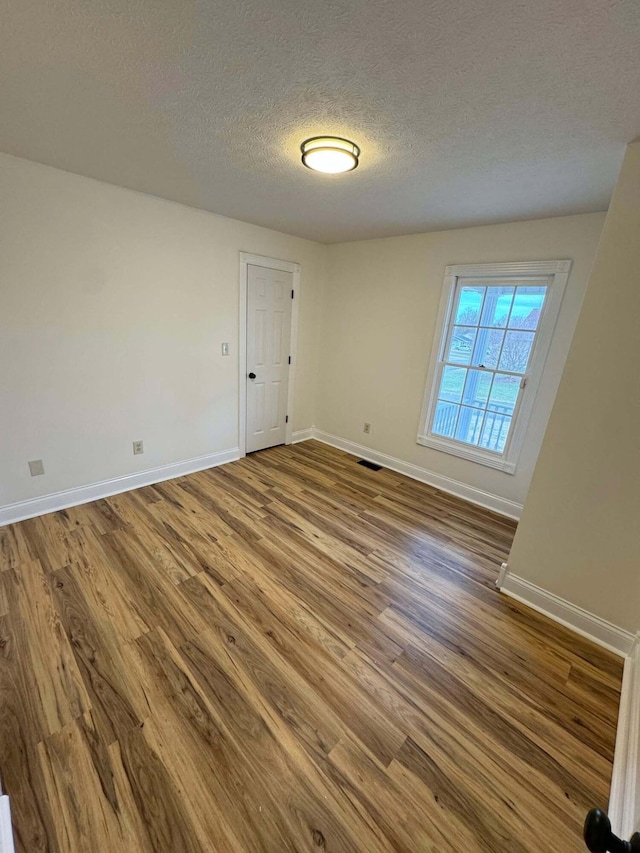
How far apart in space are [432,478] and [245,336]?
2452mm

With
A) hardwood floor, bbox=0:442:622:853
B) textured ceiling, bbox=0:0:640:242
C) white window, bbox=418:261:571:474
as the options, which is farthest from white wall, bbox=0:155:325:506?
white window, bbox=418:261:571:474

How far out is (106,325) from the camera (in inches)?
102

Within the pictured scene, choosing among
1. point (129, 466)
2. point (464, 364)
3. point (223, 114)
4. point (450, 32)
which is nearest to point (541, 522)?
point (464, 364)

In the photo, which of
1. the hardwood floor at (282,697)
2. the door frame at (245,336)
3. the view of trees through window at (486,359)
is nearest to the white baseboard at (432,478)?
A: the view of trees through window at (486,359)

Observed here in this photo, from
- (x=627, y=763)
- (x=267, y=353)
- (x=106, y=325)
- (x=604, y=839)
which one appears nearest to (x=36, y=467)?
(x=106, y=325)

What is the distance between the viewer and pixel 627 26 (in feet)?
3.04

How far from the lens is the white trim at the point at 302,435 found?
444 centimetres

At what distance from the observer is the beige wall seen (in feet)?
5.09

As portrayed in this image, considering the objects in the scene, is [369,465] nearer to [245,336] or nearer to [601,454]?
[245,336]

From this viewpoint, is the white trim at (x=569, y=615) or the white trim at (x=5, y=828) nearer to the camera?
the white trim at (x=5, y=828)

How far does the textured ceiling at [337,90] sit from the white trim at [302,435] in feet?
9.31

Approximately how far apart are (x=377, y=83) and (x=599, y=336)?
4.86ft

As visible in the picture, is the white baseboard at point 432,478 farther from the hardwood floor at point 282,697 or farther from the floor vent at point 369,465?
the hardwood floor at point 282,697

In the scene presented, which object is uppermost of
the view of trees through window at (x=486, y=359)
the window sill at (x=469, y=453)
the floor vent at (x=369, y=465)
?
the view of trees through window at (x=486, y=359)
